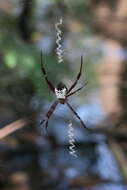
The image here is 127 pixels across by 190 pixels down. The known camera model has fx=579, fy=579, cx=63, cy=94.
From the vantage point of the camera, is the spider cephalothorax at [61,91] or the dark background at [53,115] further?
the dark background at [53,115]

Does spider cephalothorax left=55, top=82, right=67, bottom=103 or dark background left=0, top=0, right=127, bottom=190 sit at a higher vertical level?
dark background left=0, top=0, right=127, bottom=190

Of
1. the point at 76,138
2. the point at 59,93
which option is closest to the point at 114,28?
the point at 76,138

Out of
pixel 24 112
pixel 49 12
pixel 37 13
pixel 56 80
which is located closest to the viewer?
pixel 56 80

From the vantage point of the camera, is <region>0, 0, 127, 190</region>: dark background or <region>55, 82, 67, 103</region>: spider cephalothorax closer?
<region>55, 82, 67, 103</region>: spider cephalothorax

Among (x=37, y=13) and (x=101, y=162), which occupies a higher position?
(x=37, y=13)

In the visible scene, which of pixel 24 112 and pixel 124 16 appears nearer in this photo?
pixel 24 112

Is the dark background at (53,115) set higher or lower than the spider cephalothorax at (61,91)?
higher

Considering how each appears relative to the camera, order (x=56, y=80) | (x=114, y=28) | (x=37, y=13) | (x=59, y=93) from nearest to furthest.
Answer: (x=59, y=93)
(x=56, y=80)
(x=37, y=13)
(x=114, y=28)

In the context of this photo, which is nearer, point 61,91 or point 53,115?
→ point 61,91

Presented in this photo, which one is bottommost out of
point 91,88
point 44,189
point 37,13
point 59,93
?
Answer: point 59,93

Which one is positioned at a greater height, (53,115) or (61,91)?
(53,115)

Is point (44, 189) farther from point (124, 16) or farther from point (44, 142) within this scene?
point (124, 16)
